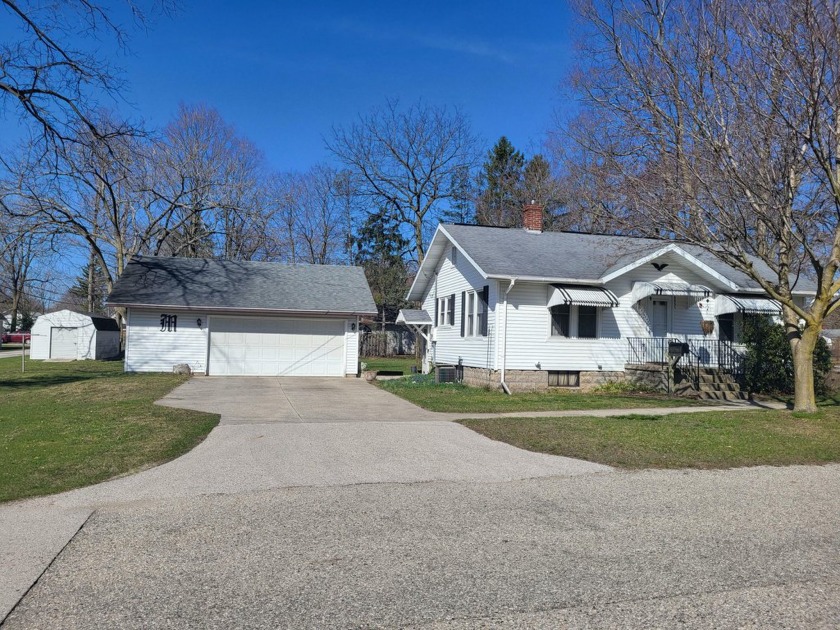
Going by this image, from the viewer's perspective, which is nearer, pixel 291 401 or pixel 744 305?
pixel 291 401

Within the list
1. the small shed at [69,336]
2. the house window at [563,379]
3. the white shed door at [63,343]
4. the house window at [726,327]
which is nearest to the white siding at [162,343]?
the house window at [563,379]

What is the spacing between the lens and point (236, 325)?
75.8ft

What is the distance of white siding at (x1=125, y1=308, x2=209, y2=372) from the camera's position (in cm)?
2255

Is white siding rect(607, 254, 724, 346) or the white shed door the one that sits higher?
white siding rect(607, 254, 724, 346)

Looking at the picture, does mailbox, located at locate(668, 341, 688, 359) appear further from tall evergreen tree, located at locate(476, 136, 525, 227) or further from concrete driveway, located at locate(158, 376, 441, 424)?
tall evergreen tree, located at locate(476, 136, 525, 227)

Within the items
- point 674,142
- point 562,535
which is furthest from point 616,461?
point 674,142

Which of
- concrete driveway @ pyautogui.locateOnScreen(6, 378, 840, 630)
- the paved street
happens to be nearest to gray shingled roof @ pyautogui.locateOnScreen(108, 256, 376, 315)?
concrete driveway @ pyautogui.locateOnScreen(6, 378, 840, 630)

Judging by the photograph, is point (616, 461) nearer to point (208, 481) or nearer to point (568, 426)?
point (568, 426)

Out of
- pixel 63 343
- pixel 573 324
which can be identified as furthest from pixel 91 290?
pixel 573 324

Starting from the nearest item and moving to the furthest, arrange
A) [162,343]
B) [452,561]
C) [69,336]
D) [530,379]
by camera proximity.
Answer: [452,561]
[530,379]
[162,343]
[69,336]

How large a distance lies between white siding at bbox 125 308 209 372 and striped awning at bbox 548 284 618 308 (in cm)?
1170

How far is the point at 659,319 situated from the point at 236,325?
13.4 m

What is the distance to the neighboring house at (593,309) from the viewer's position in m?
18.1

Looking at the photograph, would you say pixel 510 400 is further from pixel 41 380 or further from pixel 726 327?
pixel 41 380
